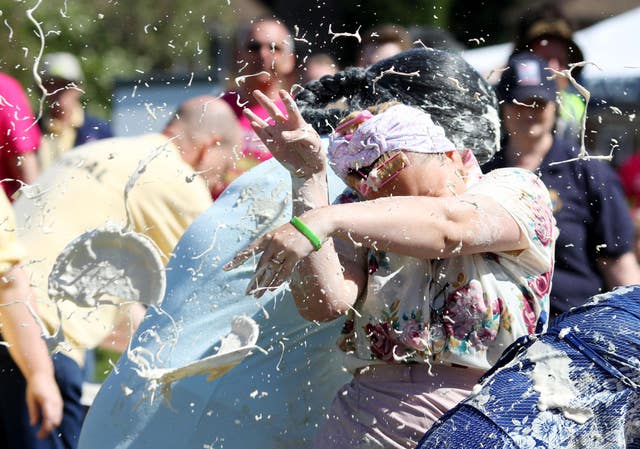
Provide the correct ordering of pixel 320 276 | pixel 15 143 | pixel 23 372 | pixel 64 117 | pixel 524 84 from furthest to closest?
pixel 64 117 → pixel 15 143 → pixel 23 372 → pixel 524 84 → pixel 320 276

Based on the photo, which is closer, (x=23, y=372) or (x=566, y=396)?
(x=566, y=396)

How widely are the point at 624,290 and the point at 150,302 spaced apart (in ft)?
3.95

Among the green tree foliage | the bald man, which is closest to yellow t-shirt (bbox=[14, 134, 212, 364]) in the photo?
the bald man

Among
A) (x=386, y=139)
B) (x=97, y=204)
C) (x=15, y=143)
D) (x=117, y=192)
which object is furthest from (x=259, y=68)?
(x=386, y=139)

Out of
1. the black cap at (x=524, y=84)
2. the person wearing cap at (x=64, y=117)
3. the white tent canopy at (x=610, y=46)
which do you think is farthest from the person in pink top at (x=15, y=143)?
the white tent canopy at (x=610, y=46)

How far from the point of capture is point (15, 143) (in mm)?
4531

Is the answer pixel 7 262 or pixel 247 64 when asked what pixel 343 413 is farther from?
pixel 247 64

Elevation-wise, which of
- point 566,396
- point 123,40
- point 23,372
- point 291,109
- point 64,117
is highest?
point 291,109

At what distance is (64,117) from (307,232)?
12.4 feet

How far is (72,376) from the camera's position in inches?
171

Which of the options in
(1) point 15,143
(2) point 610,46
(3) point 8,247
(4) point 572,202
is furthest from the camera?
(2) point 610,46

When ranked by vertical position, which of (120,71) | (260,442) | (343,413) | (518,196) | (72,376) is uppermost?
(518,196)

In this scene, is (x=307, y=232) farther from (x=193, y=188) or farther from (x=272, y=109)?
(x=193, y=188)

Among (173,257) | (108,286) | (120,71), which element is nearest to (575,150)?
(173,257)
